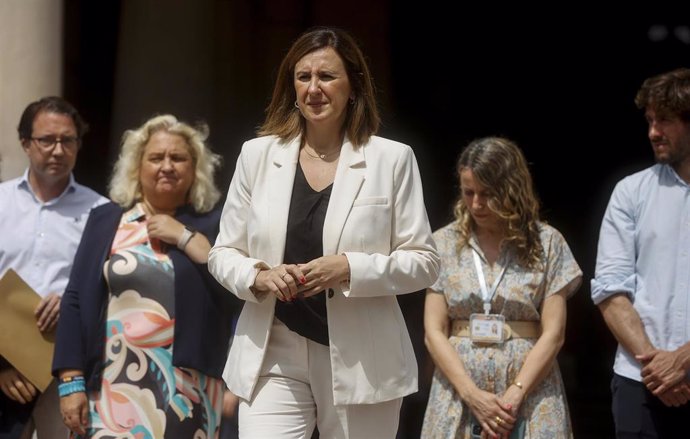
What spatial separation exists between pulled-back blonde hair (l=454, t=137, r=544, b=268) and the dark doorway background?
6.87ft

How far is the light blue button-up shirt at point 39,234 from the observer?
5.59 metres

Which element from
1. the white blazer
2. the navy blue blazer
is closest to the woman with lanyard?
the navy blue blazer

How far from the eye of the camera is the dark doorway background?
301 inches

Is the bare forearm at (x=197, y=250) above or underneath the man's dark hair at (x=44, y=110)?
underneath

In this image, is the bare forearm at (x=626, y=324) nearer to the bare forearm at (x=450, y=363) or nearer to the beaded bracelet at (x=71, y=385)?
the bare forearm at (x=450, y=363)

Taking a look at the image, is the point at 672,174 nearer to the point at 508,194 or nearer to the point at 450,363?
the point at 508,194

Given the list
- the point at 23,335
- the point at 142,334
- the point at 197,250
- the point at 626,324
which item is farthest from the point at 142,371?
the point at 626,324

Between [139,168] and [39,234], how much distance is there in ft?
2.32

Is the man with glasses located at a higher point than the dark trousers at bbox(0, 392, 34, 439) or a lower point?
higher

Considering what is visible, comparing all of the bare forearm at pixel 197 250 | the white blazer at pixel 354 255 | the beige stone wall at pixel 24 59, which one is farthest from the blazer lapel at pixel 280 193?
the beige stone wall at pixel 24 59

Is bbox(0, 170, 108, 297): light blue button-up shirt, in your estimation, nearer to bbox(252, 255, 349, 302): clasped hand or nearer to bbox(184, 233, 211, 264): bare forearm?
bbox(184, 233, 211, 264): bare forearm

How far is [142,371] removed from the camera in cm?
495

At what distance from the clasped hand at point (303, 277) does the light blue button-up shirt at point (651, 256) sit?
1.84 metres

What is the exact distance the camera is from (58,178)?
18.9 feet
